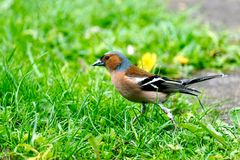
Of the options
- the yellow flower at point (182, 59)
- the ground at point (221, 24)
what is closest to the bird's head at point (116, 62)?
the ground at point (221, 24)

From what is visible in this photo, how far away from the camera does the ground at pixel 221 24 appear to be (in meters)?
6.68

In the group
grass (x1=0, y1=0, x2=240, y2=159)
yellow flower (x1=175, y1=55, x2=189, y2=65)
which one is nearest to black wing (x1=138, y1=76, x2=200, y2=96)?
grass (x1=0, y1=0, x2=240, y2=159)

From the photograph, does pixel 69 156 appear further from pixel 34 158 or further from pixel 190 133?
pixel 190 133

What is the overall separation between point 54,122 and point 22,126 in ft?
0.93

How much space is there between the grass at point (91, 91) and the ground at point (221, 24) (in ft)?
0.98

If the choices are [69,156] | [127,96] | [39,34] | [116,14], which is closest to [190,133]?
[127,96]

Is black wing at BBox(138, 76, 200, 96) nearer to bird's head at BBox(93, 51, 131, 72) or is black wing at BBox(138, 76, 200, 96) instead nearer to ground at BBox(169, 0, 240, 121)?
bird's head at BBox(93, 51, 131, 72)

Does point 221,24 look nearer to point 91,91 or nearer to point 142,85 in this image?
point 91,91

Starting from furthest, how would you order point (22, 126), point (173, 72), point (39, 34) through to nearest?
point (39, 34) < point (173, 72) < point (22, 126)

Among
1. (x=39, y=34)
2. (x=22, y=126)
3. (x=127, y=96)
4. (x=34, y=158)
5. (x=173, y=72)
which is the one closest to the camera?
(x=34, y=158)

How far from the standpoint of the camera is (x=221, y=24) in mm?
9438

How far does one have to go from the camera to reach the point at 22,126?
5.04m

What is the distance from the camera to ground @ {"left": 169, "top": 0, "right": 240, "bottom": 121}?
6.68m

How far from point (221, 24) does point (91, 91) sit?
4015 millimetres
